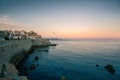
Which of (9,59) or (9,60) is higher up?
(9,59)

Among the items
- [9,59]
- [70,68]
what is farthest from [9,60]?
[70,68]

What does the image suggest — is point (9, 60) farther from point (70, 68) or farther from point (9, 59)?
point (70, 68)

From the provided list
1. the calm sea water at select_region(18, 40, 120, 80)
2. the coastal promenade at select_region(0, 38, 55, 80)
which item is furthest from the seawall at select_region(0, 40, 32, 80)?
the calm sea water at select_region(18, 40, 120, 80)

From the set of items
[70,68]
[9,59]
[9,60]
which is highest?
[9,59]

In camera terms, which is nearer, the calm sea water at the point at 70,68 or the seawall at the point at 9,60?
the seawall at the point at 9,60

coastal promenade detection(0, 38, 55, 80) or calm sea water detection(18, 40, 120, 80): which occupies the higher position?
coastal promenade detection(0, 38, 55, 80)

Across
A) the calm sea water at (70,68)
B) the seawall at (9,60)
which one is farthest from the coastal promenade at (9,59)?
the calm sea water at (70,68)

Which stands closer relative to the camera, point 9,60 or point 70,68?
point 9,60

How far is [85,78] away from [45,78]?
824cm

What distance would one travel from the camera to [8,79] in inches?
394

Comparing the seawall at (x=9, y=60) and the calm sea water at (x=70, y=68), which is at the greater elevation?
the seawall at (x=9, y=60)

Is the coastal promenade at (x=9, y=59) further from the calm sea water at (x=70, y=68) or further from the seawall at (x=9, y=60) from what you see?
the calm sea water at (x=70, y=68)

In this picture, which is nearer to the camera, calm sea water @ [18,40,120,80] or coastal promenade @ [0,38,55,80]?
coastal promenade @ [0,38,55,80]

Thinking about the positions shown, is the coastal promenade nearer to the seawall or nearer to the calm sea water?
the seawall
